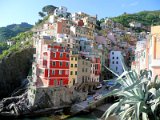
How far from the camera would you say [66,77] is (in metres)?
52.0

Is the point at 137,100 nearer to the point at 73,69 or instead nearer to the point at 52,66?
the point at 52,66

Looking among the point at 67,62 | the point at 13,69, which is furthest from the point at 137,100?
the point at 13,69

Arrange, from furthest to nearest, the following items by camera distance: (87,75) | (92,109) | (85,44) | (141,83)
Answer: (85,44) → (87,75) → (92,109) → (141,83)

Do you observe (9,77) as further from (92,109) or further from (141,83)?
(141,83)

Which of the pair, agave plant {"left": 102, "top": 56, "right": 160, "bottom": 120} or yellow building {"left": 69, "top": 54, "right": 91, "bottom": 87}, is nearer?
agave plant {"left": 102, "top": 56, "right": 160, "bottom": 120}

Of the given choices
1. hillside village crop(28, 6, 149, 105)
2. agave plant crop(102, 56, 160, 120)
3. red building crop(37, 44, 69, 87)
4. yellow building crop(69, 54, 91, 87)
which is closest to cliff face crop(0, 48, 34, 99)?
hillside village crop(28, 6, 149, 105)

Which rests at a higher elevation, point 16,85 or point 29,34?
point 29,34

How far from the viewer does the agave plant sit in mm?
14666

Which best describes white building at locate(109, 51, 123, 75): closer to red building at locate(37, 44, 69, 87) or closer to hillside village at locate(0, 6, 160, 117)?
hillside village at locate(0, 6, 160, 117)

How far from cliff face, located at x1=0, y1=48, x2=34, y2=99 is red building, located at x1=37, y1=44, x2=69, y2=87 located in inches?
→ 348

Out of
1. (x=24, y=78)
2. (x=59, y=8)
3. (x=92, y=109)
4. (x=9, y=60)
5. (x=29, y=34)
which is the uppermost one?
(x=59, y=8)

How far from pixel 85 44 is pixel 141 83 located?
171 ft

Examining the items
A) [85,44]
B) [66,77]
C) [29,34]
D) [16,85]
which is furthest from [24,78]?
[29,34]

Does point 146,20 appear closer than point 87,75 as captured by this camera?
No
